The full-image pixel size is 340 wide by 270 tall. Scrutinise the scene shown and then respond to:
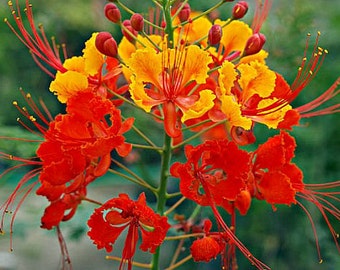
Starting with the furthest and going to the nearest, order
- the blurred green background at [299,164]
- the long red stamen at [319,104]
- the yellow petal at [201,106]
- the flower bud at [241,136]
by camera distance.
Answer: the blurred green background at [299,164] → the long red stamen at [319,104] → the flower bud at [241,136] → the yellow petal at [201,106]

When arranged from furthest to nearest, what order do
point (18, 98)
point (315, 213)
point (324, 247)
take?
point (18, 98)
point (315, 213)
point (324, 247)

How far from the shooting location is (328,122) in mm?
2967

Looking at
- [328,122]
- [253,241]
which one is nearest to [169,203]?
[253,241]

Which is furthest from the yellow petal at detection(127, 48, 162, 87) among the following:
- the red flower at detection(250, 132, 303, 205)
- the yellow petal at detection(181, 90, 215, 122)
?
the red flower at detection(250, 132, 303, 205)

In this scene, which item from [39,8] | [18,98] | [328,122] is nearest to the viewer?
[328,122]

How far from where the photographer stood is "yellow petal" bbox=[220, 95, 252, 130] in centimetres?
134

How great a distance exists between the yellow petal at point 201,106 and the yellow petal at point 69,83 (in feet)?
0.79

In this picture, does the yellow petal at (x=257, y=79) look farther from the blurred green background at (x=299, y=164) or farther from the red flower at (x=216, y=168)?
the blurred green background at (x=299, y=164)

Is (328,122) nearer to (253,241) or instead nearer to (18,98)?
(253,241)

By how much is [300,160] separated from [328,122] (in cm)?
28

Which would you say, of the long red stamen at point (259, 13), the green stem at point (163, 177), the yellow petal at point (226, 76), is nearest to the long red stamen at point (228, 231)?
the green stem at point (163, 177)

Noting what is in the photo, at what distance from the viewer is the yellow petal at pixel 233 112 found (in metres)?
1.34

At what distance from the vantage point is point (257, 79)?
1428 mm

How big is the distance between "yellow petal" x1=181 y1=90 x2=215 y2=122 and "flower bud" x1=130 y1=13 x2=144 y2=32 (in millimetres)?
207
